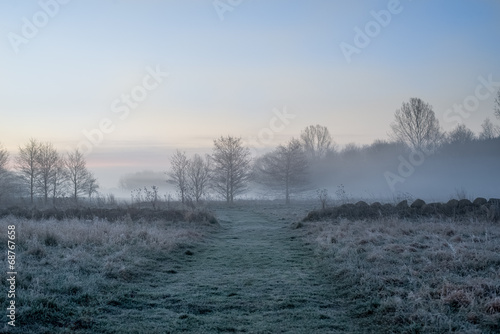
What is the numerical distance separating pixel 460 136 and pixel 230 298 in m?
65.9

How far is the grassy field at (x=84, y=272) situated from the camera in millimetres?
5414

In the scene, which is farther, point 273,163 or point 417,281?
point 273,163

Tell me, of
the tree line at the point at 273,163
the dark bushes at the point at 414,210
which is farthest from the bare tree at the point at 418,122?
the dark bushes at the point at 414,210

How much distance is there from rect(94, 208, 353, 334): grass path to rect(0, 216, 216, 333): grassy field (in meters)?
0.10

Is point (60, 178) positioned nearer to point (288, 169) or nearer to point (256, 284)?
point (288, 169)

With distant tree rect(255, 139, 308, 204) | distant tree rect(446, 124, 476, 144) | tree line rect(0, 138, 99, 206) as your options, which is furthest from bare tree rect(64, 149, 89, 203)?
distant tree rect(446, 124, 476, 144)

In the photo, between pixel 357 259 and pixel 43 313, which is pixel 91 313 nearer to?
pixel 43 313

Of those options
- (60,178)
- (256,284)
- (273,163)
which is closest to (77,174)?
(60,178)

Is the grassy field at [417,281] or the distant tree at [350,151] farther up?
the distant tree at [350,151]

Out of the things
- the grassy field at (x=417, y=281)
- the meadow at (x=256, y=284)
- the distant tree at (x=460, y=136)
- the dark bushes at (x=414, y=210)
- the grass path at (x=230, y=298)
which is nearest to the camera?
the grassy field at (x=417, y=281)

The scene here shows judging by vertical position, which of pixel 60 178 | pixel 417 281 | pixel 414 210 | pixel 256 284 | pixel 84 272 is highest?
pixel 60 178

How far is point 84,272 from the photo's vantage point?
7887 mm

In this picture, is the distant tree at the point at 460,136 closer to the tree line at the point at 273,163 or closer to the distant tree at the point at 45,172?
the tree line at the point at 273,163

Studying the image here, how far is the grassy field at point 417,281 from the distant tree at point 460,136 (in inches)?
2171
